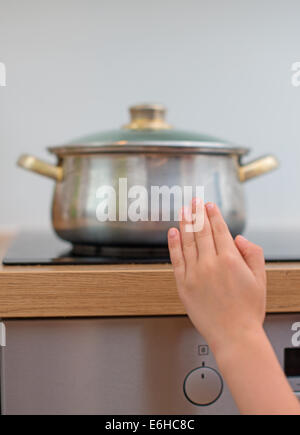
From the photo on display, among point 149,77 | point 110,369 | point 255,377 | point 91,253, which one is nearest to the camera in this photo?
point 255,377

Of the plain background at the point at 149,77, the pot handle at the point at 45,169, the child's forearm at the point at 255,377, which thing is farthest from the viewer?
the plain background at the point at 149,77

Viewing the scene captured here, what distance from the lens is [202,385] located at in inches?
24.7

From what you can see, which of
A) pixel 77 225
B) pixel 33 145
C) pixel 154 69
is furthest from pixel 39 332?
pixel 154 69

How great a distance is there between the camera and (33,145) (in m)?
1.21

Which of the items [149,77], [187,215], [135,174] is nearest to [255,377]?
[187,215]

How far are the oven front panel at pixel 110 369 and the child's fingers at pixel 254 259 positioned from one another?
→ 105 mm

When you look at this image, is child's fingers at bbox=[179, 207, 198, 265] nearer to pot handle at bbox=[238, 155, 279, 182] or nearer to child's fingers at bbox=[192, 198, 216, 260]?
child's fingers at bbox=[192, 198, 216, 260]

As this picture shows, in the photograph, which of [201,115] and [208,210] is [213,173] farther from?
[201,115]

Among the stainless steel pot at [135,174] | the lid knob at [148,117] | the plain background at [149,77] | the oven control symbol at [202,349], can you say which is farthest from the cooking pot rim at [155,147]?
the plain background at [149,77]

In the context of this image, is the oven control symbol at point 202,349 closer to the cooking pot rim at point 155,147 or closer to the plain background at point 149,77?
the cooking pot rim at point 155,147

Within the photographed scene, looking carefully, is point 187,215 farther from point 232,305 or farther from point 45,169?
point 45,169

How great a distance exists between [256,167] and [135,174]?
198 mm

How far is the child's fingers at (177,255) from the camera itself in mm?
583

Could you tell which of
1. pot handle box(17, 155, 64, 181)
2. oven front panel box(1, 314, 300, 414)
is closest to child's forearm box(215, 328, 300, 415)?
oven front panel box(1, 314, 300, 414)
